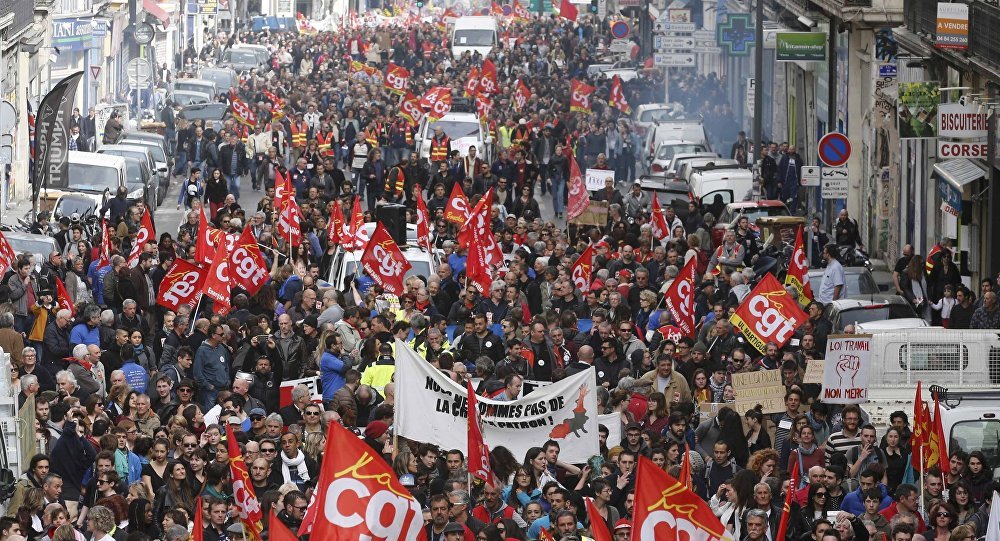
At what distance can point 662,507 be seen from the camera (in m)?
12.5

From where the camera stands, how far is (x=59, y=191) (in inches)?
1344

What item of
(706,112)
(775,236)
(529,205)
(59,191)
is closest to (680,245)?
(775,236)

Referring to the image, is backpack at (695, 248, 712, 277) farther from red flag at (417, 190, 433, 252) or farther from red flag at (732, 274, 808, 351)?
red flag at (732, 274, 808, 351)

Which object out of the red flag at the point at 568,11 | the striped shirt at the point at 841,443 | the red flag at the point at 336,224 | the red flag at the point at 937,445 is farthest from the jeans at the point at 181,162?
the red flag at the point at 568,11

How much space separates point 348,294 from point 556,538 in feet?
33.3

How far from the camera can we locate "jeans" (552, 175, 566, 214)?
3847 centimetres

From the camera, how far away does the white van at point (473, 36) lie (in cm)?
7262

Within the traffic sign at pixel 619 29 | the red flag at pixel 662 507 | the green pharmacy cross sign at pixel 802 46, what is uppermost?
the traffic sign at pixel 619 29

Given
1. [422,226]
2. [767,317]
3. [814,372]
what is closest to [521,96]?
[422,226]

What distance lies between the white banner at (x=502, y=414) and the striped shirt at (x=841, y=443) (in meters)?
1.75

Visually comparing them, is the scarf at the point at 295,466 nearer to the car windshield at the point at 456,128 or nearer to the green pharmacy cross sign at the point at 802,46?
the green pharmacy cross sign at the point at 802,46

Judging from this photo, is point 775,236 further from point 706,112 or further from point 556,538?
point 706,112

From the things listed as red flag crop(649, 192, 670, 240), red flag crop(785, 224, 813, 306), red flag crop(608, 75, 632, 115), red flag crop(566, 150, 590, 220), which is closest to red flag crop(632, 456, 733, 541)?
red flag crop(785, 224, 813, 306)

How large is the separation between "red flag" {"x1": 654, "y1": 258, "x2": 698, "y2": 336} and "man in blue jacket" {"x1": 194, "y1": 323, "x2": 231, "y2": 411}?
4.60 meters
